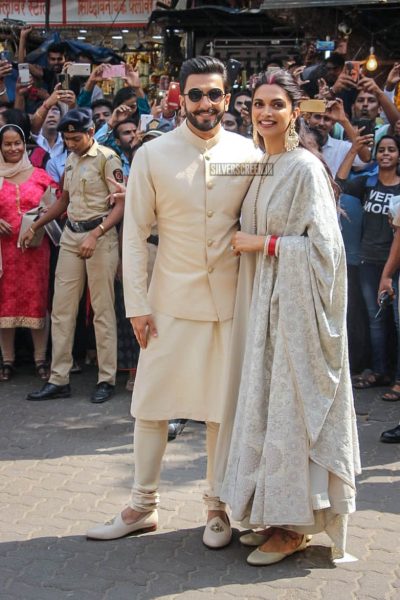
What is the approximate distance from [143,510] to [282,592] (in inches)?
33.0

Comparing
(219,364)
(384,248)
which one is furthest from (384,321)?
(219,364)

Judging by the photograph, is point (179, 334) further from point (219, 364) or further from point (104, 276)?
point (104, 276)

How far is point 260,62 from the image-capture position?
44.1 feet

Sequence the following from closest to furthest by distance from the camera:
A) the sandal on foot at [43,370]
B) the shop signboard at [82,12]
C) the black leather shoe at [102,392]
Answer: the black leather shoe at [102,392] < the sandal on foot at [43,370] < the shop signboard at [82,12]

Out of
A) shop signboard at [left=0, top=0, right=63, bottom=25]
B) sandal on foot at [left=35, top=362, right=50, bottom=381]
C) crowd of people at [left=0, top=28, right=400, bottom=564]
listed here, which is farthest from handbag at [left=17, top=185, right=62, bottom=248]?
shop signboard at [left=0, top=0, right=63, bottom=25]

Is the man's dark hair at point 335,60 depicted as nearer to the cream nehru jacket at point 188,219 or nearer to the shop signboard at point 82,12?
the cream nehru jacket at point 188,219

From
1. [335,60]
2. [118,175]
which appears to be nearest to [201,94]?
[118,175]

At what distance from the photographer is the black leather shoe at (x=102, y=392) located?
23.5 ft

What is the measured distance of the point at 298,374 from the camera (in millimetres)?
3938

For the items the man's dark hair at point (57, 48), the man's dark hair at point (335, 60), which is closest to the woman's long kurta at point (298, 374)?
the man's dark hair at point (335, 60)

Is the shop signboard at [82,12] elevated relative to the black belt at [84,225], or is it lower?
elevated

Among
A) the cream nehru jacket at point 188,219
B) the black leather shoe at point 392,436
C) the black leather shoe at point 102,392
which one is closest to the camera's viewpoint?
the cream nehru jacket at point 188,219

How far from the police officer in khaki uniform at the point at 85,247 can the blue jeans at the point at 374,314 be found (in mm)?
1934

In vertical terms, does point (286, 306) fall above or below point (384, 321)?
above
